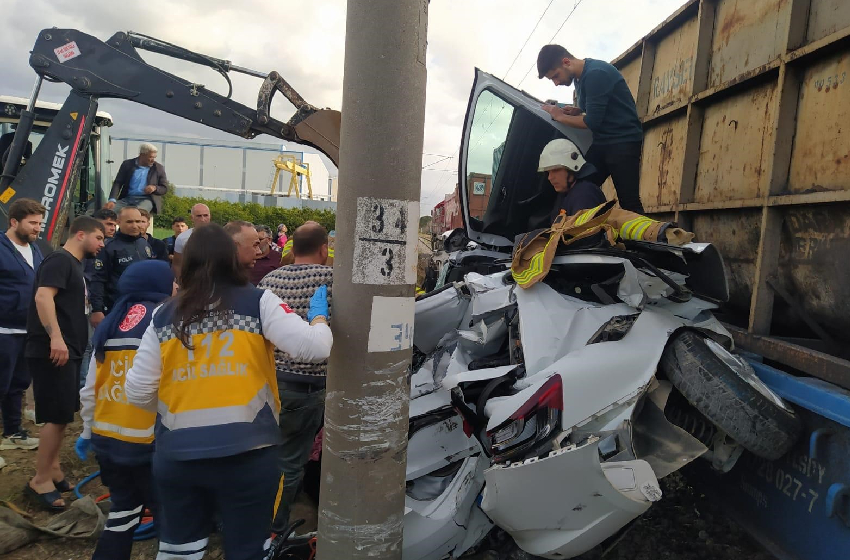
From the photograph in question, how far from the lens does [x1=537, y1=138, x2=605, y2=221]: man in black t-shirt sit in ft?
12.4

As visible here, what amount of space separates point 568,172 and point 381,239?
254 centimetres

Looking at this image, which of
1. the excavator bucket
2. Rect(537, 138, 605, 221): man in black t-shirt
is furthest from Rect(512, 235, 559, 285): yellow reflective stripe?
the excavator bucket

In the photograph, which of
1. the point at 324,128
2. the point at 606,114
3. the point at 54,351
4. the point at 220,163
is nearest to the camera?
the point at 54,351

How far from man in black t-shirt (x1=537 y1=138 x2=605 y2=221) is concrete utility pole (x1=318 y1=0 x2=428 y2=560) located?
213cm

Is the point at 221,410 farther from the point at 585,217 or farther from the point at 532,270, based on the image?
the point at 585,217

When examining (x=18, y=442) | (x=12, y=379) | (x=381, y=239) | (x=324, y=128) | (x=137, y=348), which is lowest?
(x=18, y=442)

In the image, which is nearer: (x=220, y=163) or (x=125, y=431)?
(x=125, y=431)

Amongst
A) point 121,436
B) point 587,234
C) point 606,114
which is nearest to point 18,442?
point 121,436

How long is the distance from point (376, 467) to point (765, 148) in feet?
8.68

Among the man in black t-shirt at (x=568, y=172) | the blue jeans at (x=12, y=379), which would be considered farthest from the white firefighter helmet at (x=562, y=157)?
the blue jeans at (x=12, y=379)

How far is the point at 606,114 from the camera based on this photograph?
4160 millimetres

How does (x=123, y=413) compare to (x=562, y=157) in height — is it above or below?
below

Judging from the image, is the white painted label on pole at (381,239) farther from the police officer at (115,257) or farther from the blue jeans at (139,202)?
the blue jeans at (139,202)

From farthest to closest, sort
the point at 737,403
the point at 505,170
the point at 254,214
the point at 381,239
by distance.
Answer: the point at 254,214
the point at 505,170
the point at 737,403
the point at 381,239
